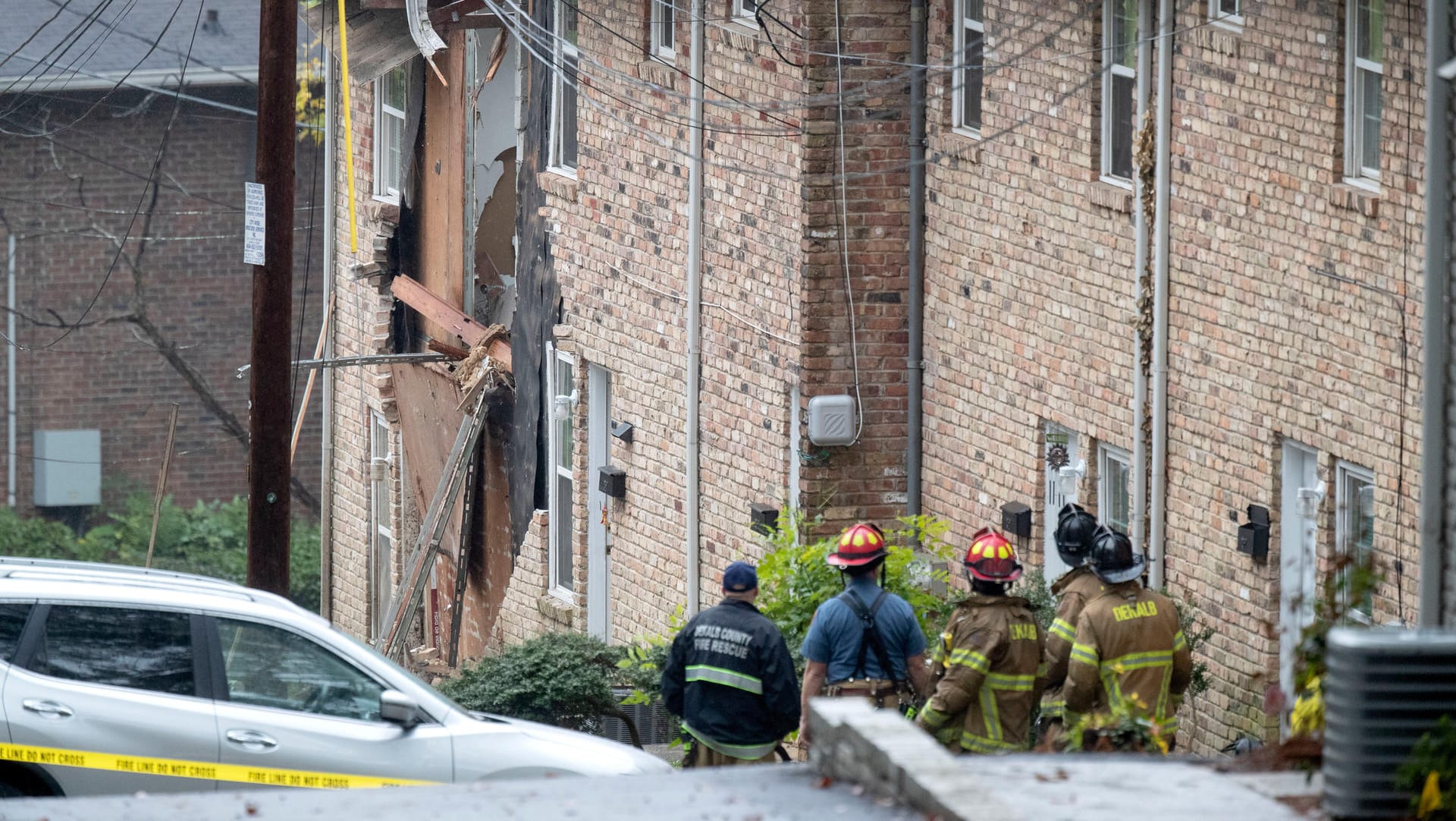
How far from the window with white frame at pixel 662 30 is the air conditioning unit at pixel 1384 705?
1010 centimetres

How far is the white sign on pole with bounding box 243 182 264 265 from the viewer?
551 inches

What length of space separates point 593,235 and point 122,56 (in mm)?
14141

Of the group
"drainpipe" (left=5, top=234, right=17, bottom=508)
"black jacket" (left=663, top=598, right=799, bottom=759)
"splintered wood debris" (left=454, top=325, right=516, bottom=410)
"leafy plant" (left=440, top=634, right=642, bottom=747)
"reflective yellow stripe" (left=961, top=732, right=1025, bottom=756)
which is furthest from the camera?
"drainpipe" (left=5, top=234, right=17, bottom=508)

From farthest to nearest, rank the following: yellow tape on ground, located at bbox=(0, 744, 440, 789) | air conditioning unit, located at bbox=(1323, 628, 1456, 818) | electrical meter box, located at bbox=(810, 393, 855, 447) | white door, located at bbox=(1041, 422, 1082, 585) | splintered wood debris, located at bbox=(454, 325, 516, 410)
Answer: splintered wood debris, located at bbox=(454, 325, 516, 410)
electrical meter box, located at bbox=(810, 393, 855, 447)
white door, located at bbox=(1041, 422, 1082, 585)
yellow tape on ground, located at bbox=(0, 744, 440, 789)
air conditioning unit, located at bbox=(1323, 628, 1456, 818)

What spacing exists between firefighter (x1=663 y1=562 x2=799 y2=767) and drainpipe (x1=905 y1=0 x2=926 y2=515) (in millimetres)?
4613

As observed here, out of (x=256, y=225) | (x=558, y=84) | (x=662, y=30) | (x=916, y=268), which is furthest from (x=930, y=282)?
(x=558, y=84)

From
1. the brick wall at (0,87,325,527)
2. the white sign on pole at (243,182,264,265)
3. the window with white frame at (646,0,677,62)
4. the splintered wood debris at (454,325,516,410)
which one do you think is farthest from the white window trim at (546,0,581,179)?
the brick wall at (0,87,325,527)

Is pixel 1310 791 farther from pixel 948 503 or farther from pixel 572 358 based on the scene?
pixel 572 358

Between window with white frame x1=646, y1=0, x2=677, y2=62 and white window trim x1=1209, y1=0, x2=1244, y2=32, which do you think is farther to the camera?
window with white frame x1=646, y1=0, x2=677, y2=62

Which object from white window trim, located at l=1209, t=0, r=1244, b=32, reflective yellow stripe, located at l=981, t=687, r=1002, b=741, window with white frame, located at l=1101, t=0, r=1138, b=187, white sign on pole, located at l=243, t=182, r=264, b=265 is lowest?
reflective yellow stripe, located at l=981, t=687, r=1002, b=741

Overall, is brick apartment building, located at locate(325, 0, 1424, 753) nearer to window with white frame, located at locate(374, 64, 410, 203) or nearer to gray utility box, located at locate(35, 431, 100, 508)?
window with white frame, located at locate(374, 64, 410, 203)

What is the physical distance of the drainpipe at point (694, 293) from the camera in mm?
15766

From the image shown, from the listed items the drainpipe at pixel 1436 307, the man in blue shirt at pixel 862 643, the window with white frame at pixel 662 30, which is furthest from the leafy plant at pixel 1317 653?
the window with white frame at pixel 662 30

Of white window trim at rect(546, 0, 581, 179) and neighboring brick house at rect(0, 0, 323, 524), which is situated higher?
white window trim at rect(546, 0, 581, 179)
